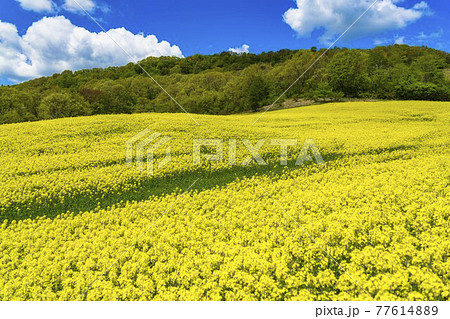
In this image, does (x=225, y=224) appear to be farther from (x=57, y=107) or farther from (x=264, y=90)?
(x=264, y=90)

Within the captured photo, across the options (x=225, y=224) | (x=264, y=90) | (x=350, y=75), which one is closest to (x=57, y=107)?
(x=264, y=90)

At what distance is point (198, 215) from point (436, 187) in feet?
33.0

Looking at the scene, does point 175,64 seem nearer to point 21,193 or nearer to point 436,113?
point 436,113

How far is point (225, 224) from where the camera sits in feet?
30.6

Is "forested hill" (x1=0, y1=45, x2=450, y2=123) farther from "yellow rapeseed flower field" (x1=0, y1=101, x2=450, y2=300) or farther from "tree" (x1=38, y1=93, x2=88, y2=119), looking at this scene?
"yellow rapeseed flower field" (x1=0, y1=101, x2=450, y2=300)

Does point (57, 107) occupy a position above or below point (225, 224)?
above

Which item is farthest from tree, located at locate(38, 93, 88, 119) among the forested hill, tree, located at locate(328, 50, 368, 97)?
tree, located at locate(328, 50, 368, 97)

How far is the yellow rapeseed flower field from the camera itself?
21.2ft

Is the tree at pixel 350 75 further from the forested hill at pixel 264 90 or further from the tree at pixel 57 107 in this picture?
the tree at pixel 57 107

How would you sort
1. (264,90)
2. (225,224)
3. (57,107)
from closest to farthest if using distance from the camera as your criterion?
(225,224)
(57,107)
(264,90)

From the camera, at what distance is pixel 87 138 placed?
19453mm

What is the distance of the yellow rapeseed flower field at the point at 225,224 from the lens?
6.45m

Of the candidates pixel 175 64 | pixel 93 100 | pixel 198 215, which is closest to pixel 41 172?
pixel 198 215

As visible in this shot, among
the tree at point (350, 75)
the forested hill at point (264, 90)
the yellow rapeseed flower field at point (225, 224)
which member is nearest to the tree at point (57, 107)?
the forested hill at point (264, 90)
